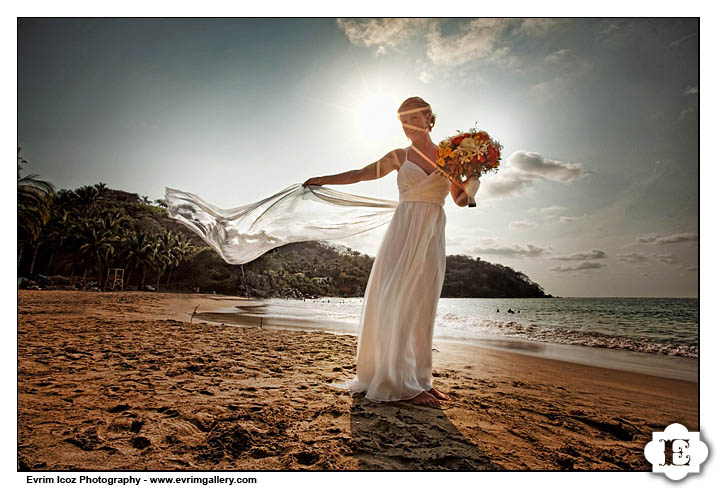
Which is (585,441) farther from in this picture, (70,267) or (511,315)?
(70,267)

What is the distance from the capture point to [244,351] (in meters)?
5.18

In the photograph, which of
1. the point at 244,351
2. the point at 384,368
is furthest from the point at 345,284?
the point at 384,368

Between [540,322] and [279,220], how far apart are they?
21857 millimetres

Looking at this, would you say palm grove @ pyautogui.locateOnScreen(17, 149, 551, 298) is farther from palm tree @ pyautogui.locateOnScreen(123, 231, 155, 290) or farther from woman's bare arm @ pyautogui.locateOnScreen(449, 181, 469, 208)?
woman's bare arm @ pyautogui.locateOnScreen(449, 181, 469, 208)

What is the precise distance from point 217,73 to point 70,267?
2942cm

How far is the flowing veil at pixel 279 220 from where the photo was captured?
14.7 feet

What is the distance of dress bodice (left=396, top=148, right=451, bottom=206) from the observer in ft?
10.9

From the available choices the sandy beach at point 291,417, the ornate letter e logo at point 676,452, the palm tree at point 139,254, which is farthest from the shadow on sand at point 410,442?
the palm tree at point 139,254

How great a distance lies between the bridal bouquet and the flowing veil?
4.60 ft

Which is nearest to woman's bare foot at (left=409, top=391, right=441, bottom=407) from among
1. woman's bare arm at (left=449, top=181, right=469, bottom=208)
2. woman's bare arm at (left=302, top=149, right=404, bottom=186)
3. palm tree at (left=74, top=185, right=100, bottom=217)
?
woman's bare arm at (left=449, top=181, right=469, bottom=208)

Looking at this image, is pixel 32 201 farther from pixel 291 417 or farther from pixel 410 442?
pixel 410 442

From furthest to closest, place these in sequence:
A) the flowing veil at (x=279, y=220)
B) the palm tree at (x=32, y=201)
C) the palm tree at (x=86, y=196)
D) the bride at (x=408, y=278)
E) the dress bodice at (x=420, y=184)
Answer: the palm tree at (x=86, y=196) < the palm tree at (x=32, y=201) < the flowing veil at (x=279, y=220) < the dress bodice at (x=420, y=184) < the bride at (x=408, y=278)

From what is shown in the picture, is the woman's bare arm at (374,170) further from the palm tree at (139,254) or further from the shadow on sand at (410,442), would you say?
the palm tree at (139,254)
